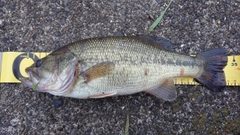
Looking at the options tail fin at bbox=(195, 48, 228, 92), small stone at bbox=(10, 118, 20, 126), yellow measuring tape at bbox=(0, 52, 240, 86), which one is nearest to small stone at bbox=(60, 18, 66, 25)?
yellow measuring tape at bbox=(0, 52, 240, 86)

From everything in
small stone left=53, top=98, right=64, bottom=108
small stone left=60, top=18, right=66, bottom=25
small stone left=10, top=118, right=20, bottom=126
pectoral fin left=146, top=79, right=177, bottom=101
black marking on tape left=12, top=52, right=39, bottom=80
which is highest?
small stone left=60, top=18, right=66, bottom=25

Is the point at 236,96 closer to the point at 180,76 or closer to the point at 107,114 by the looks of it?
the point at 180,76

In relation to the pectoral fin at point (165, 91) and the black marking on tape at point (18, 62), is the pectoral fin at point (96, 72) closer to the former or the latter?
the pectoral fin at point (165, 91)

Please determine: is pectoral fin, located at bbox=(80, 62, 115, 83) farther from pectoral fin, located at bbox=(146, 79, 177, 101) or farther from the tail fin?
the tail fin

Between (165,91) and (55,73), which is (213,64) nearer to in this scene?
(165,91)

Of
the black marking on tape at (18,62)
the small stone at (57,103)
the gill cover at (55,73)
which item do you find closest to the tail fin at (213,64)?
the gill cover at (55,73)

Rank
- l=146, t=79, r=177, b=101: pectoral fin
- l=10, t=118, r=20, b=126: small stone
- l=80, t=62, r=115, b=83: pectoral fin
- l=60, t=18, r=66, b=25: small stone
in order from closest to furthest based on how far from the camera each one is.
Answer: l=80, t=62, r=115, b=83: pectoral fin
l=146, t=79, r=177, b=101: pectoral fin
l=10, t=118, r=20, b=126: small stone
l=60, t=18, r=66, b=25: small stone

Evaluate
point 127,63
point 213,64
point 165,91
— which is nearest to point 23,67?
point 127,63
